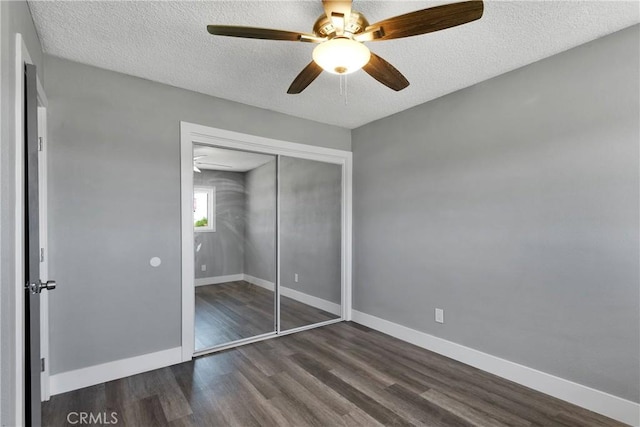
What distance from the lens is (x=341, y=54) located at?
1530 millimetres

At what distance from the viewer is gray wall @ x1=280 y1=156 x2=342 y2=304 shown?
356 centimetres

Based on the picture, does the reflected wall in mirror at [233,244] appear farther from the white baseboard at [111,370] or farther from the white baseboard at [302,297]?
the white baseboard at [111,370]

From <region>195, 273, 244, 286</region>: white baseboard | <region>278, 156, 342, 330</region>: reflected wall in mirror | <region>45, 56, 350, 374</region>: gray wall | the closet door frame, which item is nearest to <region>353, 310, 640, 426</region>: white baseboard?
<region>278, 156, 342, 330</region>: reflected wall in mirror

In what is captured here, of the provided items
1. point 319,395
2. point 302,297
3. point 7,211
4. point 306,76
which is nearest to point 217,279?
point 302,297

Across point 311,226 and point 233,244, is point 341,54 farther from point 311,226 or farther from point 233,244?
point 311,226

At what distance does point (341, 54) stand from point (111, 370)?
2849 mm

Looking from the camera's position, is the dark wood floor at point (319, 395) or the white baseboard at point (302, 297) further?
the white baseboard at point (302, 297)

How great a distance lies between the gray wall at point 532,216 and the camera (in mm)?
2023

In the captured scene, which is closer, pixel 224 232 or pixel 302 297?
pixel 224 232

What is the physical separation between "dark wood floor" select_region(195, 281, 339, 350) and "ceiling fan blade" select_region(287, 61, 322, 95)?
2.04m

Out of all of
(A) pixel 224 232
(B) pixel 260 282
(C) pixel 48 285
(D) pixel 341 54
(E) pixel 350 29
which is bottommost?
(B) pixel 260 282

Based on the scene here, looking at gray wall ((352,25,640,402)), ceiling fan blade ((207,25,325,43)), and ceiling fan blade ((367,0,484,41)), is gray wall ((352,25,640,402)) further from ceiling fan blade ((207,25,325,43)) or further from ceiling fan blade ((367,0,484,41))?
ceiling fan blade ((207,25,325,43))

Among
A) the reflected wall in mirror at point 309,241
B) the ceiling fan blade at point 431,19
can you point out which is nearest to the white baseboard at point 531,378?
the reflected wall in mirror at point 309,241

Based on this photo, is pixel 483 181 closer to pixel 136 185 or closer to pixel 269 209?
pixel 269 209
